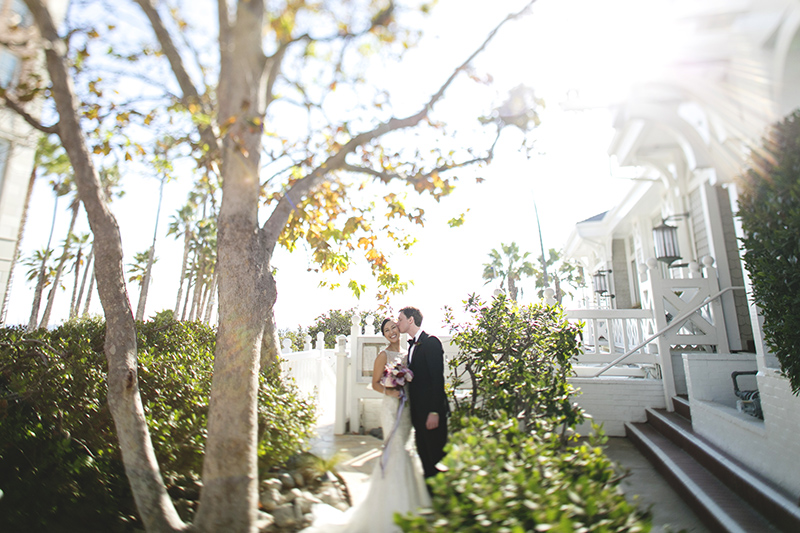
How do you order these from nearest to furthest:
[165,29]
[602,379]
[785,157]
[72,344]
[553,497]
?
[553,497] < [785,157] < [165,29] < [72,344] < [602,379]

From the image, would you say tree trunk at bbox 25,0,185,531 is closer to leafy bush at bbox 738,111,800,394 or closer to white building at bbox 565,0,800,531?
leafy bush at bbox 738,111,800,394

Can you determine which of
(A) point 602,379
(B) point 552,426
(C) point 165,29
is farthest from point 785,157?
(C) point 165,29

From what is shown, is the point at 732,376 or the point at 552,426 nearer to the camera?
the point at 552,426

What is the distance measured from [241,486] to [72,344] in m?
4.88

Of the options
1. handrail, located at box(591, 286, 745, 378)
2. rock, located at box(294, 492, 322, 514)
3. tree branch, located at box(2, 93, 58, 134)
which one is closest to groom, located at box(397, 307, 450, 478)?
rock, located at box(294, 492, 322, 514)

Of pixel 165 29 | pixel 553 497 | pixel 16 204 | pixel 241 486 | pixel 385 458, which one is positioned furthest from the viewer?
pixel 16 204

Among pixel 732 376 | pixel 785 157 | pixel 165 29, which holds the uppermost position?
pixel 165 29

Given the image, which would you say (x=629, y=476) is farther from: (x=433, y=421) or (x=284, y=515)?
(x=284, y=515)

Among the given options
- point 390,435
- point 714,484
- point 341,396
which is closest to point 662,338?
point 714,484

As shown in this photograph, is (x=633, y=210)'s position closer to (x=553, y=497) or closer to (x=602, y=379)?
(x=602, y=379)

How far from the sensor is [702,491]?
439cm

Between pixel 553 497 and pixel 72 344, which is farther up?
pixel 72 344

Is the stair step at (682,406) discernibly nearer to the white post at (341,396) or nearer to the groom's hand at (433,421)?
the groom's hand at (433,421)

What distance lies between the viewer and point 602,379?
7414mm
